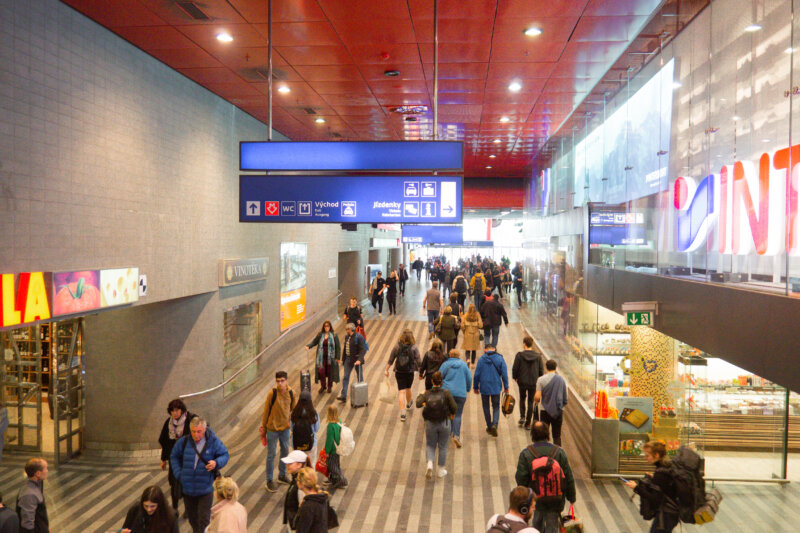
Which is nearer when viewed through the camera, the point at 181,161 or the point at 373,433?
the point at 181,161

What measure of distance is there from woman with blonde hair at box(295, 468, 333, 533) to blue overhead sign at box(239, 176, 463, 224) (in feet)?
8.60

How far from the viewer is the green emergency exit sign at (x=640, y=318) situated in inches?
253

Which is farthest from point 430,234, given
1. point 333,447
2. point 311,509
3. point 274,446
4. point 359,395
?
point 311,509

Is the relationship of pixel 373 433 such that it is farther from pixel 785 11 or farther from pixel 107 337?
pixel 785 11

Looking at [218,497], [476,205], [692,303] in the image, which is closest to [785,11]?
[692,303]

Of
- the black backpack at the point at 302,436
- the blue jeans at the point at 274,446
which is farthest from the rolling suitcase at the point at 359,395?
the black backpack at the point at 302,436

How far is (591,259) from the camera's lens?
31.0 feet

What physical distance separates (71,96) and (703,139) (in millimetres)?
6276

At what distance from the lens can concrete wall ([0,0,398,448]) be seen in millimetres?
5258

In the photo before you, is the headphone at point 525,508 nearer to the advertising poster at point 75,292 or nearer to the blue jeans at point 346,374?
the advertising poster at point 75,292

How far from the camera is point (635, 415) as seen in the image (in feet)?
24.7

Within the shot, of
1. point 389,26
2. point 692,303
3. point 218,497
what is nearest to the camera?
point 218,497

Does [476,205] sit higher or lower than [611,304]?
higher

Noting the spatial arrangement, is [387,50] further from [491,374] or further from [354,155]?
[491,374]
